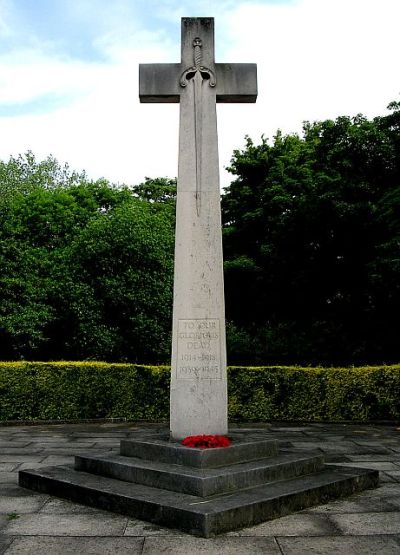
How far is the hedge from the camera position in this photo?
13242 mm

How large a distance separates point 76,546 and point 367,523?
8.25ft

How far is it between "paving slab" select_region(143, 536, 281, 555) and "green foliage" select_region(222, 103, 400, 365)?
11500mm

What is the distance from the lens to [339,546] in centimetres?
448

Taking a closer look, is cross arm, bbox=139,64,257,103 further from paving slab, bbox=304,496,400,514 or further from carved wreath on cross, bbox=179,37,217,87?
paving slab, bbox=304,496,400,514

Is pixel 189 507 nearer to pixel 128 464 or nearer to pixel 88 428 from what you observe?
pixel 128 464

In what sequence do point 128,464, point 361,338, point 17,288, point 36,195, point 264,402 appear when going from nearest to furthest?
point 128,464 < point 264,402 < point 361,338 < point 17,288 < point 36,195

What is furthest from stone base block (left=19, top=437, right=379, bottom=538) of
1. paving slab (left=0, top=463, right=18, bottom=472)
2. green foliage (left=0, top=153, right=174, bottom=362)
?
green foliage (left=0, top=153, right=174, bottom=362)

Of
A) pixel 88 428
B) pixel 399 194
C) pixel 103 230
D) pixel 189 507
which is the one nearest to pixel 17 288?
pixel 103 230

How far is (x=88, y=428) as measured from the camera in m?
12.7

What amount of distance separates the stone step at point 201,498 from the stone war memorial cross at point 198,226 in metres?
1.20

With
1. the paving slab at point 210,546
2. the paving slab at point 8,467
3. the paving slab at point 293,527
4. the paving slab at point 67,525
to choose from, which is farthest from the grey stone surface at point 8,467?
the paving slab at point 293,527

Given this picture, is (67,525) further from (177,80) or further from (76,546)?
(177,80)

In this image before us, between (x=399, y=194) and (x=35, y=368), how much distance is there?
33.9 feet

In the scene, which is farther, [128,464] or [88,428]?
[88,428]
